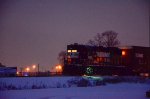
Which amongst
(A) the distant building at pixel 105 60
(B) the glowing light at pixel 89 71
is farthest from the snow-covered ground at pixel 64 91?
(A) the distant building at pixel 105 60

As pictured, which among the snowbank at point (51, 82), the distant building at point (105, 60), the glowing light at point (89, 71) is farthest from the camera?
the distant building at point (105, 60)

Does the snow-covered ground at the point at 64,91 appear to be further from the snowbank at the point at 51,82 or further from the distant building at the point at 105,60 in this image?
the distant building at the point at 105,60

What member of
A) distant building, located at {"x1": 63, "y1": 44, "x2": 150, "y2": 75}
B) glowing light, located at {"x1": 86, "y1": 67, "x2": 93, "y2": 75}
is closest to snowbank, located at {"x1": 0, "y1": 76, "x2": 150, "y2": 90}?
glowing light, located at {"x1": 86, "y1": 67, "x2": 93, "y2": 75}

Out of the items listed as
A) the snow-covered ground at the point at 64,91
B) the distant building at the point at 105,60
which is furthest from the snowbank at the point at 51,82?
Result: the distant building at the point at 105,60

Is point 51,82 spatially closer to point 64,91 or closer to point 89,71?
point 64,91

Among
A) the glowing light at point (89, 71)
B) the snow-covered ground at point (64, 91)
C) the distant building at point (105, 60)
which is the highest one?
the distant building at point (105, 60)

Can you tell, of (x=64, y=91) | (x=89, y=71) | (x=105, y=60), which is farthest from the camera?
(x=105, y=60)

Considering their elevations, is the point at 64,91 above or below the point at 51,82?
below

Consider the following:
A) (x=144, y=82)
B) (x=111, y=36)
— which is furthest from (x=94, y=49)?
(x=111, y=36)

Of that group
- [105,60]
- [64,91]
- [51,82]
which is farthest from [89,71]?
[64,91]

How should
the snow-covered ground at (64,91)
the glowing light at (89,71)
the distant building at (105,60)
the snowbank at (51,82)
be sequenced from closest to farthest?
the snow-covered ground at (64,91), the snowbank at (51,82), the glowing light at (89,71), the distant building at (105,60)

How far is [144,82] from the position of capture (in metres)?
35.9

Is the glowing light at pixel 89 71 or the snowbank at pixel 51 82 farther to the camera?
the glowing light at pixel 89 71

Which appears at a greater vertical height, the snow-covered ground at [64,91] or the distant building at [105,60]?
the distant building at [105,60]
